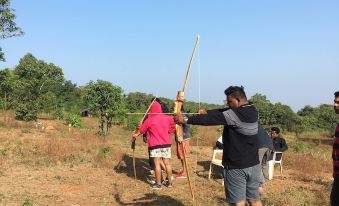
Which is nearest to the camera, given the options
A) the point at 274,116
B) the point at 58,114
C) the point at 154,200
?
the point at 154,200

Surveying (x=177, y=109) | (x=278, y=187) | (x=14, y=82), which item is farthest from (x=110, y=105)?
(x=177, y=109)

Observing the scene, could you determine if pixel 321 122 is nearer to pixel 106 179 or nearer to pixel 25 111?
pixel 25 111

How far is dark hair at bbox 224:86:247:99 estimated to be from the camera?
14.2 feet

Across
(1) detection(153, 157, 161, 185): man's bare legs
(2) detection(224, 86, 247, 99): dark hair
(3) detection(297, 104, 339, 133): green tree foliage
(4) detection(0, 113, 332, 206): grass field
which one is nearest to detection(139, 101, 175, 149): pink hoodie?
(1) detection(153, 157, 161, 185): man's bare legs

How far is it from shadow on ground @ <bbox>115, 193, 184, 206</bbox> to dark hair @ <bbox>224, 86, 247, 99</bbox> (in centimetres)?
288

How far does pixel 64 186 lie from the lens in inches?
305

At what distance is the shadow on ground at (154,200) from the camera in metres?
6.67

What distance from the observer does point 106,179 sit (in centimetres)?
852

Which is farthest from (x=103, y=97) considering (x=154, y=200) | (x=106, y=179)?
(x=154, y=200)

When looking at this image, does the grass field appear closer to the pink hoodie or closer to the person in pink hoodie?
the person in pink hoodie

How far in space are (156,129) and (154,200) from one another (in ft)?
4.59

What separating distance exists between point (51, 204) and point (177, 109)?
8.26 ft

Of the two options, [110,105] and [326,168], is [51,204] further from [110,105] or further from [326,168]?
[110,105]

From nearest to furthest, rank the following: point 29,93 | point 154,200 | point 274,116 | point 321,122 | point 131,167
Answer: point 154,200, point 131,167, point 29,93, point 274,116, point 321,122
